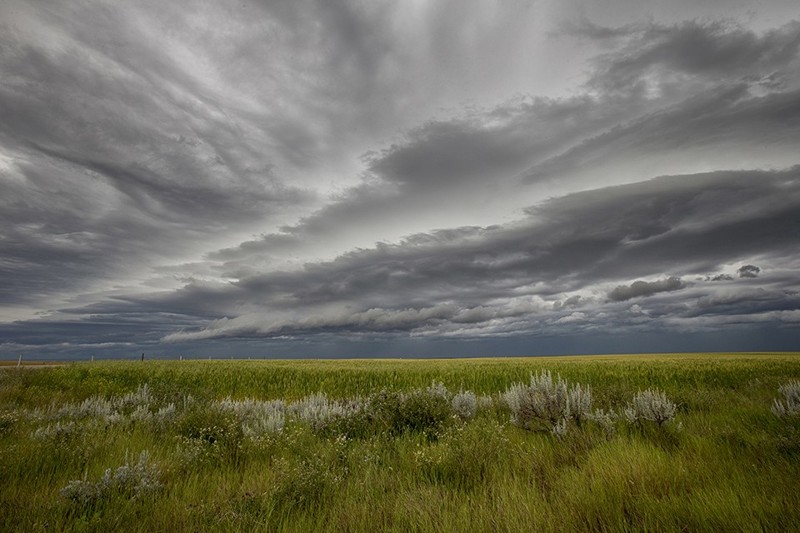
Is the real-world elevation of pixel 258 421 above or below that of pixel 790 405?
below

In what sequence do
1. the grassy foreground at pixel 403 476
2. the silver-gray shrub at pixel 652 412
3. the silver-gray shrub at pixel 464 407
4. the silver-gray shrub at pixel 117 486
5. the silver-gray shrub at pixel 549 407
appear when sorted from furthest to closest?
1. the silver-gray shrub at pixel 464 407
2. the silver-gray shrub at pixel 549 407
3. the silver-gray shrub at pixel 652 412
4. the silver-gray shrub at pixel 117 486
5. the grassy foreground at pixel 403 476

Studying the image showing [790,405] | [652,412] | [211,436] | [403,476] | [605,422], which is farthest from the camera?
[790,405]

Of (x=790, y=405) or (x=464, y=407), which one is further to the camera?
(x=464, y=407)

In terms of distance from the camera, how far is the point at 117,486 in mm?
4188

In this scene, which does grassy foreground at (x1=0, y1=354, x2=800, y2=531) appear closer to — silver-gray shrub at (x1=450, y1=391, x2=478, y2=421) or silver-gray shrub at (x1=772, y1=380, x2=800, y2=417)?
silver-gray shrub at (x1=772, y1=380, x2=800, y2=417)

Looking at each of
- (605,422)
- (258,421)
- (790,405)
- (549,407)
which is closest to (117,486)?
(258,421)

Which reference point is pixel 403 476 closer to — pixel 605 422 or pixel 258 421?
pixel 605 422

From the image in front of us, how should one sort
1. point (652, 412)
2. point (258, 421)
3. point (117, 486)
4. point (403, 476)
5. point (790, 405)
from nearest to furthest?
point (117, 486) < point (403, 476) < point (652, 412) < point (790, 405) < point (258, 421)

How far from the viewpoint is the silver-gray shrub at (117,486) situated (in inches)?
154

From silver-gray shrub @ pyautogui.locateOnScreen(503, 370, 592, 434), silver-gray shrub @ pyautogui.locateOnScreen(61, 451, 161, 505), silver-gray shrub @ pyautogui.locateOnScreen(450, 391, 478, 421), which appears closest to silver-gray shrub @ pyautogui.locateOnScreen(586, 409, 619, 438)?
silver-gray shrub @ pyautogui.locateOnScreen(503, 370, 592, 434)

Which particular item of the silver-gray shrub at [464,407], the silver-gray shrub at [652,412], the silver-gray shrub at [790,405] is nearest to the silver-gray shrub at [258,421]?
the silver-gray shrub at [464,407]

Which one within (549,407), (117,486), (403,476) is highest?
(549,407)

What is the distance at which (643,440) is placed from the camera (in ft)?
18.2

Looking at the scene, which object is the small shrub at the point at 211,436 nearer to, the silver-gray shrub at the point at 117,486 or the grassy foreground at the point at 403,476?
the grassy foreground at the point at 403,476
